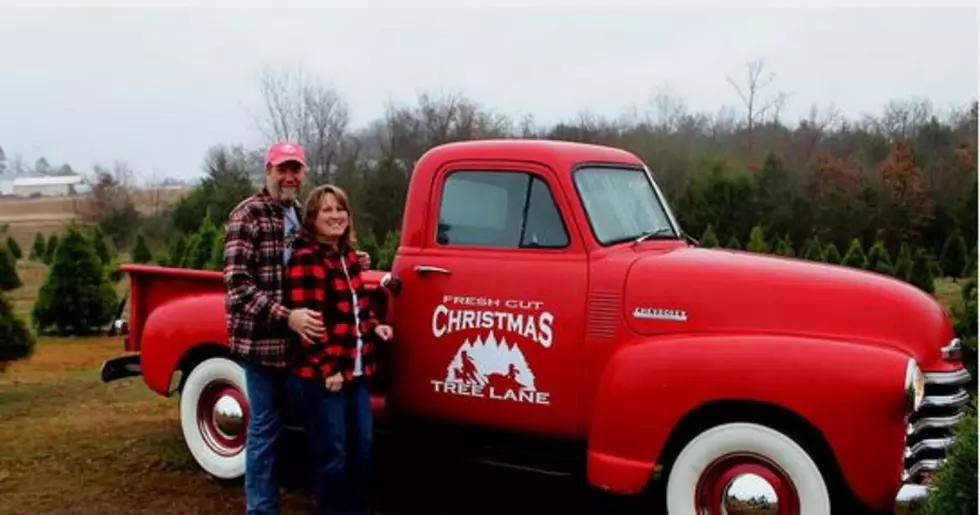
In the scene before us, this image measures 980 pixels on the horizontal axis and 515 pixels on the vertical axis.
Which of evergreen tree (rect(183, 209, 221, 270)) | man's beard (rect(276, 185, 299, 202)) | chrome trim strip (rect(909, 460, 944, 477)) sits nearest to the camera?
chrome trim strip (rect(909, 460, 944, 477))

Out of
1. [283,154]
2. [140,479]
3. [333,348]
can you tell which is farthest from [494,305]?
[140,479]

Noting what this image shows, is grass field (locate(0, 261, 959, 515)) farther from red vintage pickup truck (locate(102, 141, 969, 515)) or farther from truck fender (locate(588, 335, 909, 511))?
truck fender (locate(588, 335, 909, 511))

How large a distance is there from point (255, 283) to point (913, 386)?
113 inches

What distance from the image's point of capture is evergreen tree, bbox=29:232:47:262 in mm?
30500

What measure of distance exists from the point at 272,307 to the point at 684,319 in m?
1.87

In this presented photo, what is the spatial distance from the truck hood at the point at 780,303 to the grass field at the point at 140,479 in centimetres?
148

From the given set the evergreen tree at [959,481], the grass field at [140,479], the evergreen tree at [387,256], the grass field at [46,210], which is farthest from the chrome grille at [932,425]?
the grass field at [46,210]

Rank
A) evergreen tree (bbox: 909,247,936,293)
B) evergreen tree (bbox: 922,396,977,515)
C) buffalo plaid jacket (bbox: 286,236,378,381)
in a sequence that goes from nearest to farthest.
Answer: evergreen tree (bbox: 922,396,977,515)
buffalo plaid jacket (bbox: 286,236,378,381)
evergreen tree (bbox: 909,247,936,293)

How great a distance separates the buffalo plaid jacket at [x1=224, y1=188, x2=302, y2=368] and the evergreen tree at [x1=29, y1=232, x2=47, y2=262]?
94.3 ft

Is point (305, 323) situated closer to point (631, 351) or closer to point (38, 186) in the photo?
point (631, 351)

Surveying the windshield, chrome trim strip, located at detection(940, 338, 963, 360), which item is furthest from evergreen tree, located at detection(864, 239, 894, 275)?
chrome trim strip, located at detection(940, 338, 963, 360)

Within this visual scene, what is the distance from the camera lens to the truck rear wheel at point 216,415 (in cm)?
538

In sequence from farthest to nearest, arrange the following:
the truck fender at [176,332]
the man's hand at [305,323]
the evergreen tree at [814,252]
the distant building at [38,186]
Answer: the distant building at [38,186] < the evergreen tree at [814,252] < the truck fender at [176,332] < the man's hand at [305,323]

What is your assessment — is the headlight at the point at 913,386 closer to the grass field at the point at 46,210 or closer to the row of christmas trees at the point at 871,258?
the row of christmas trees at the point at 871,258
